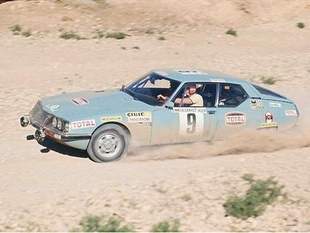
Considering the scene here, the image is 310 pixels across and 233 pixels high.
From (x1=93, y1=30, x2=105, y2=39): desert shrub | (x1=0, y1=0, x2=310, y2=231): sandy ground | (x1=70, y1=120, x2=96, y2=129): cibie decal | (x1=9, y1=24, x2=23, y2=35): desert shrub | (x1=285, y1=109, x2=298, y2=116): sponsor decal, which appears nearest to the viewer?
(x1=0, y1=0, x2=310, y2=231): sandy ground

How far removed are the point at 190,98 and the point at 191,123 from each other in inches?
15.7

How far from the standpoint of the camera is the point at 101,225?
7.90 metres

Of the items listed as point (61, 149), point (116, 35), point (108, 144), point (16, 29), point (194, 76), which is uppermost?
point (16, 29)

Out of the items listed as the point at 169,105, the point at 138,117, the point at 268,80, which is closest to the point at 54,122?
the point at 138,117

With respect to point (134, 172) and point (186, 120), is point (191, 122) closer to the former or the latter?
point (186, 120)

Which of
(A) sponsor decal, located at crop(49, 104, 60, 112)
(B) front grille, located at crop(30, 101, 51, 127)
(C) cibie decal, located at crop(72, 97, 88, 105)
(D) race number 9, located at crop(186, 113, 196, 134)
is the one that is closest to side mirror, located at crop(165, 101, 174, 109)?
(D) race number 9, located at crop(186, 113, 196, 134)

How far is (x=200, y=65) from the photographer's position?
1967cm

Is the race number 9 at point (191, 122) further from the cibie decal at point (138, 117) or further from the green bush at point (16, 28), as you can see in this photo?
the green bush at point (16, 28)

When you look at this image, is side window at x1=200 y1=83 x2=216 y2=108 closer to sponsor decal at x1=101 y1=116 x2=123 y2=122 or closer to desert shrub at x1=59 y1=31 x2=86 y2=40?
sponsor decal at x1=101 y1=116 x2=123 y2=122

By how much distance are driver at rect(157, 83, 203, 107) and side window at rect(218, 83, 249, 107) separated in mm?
385

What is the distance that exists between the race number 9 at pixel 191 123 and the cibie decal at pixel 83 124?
58.0 inches

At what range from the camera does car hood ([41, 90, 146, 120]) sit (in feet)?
33.3

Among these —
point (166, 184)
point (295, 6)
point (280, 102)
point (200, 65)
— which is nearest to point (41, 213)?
point (166, 184)

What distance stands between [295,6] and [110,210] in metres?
22.4
